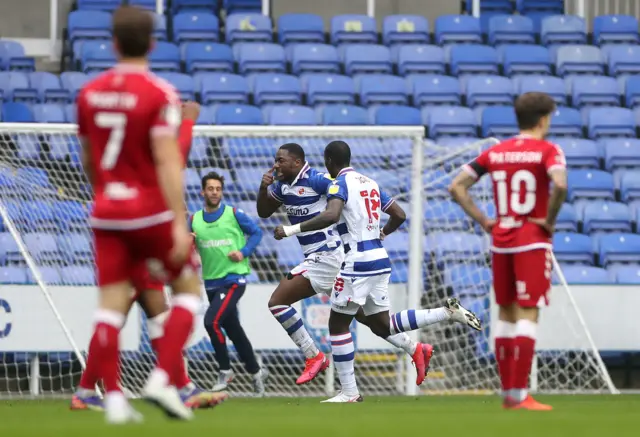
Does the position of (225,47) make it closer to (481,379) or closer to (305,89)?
(305,89)

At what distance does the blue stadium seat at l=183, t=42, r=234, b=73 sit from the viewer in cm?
1747

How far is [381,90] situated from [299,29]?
75.4 inches

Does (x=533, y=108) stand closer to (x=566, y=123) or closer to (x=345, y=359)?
(x=345, y=359)

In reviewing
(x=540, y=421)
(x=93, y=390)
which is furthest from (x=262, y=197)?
(x=540, y=421)

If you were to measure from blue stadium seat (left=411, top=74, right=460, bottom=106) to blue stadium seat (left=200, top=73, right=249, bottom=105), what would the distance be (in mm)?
2381

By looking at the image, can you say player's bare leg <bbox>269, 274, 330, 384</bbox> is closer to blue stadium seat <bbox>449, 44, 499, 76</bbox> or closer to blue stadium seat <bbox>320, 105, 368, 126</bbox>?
blue stadium seat <bbox>320, 105, 368, 126</bbox>

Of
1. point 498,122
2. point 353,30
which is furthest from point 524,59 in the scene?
point 353,30

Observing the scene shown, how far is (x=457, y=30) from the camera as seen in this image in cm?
1864

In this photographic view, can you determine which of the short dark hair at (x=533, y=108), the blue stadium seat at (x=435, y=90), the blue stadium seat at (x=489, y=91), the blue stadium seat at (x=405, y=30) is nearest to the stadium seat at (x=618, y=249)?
the blue stadium seat at (x=489, y=91)

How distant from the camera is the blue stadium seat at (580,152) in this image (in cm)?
1641

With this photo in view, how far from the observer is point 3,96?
649 inches

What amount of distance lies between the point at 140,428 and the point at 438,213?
9.21 meters

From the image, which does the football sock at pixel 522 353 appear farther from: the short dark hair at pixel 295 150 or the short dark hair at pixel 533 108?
the short dark hair at pixel 295 150

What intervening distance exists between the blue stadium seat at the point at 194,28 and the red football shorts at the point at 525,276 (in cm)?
1128
